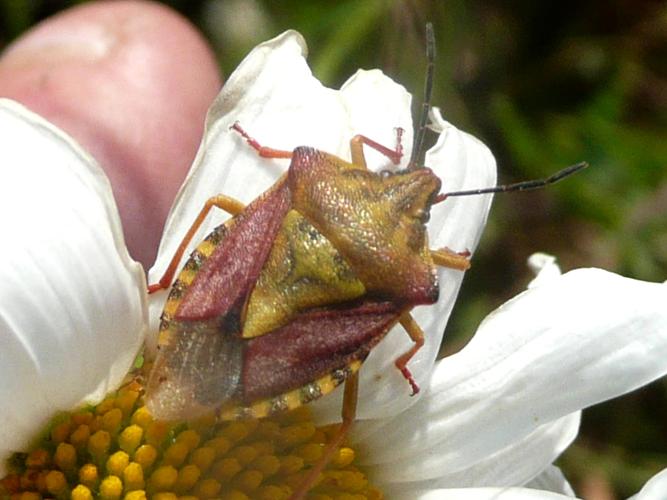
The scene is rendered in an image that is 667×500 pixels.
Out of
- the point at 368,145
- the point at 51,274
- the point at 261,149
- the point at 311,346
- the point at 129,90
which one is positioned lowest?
the point at 311,346

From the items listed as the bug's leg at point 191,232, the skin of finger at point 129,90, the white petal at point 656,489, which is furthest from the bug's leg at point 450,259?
the skin of finger at point 129,90

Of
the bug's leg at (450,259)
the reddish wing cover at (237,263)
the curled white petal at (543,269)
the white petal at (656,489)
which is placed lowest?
the white petal at (656,489)

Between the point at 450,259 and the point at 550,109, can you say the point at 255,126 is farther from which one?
the point at 550,109

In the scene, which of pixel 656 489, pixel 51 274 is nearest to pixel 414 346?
pixel 656 489

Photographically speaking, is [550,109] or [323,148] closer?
[323,148]

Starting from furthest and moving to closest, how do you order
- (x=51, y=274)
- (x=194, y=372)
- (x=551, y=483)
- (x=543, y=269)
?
(x=551, y=483)
(x=543, y=269)
(x=194, y=372)
(x=51, y=274)

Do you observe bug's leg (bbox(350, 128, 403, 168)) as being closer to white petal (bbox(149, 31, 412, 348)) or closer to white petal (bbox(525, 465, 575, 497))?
white petal (bbox(149, 31, 412, 348))

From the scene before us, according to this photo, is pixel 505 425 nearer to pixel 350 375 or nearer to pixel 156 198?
pixel 350 375

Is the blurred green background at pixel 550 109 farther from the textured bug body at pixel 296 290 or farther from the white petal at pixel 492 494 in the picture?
the white petal at pixel 492 494

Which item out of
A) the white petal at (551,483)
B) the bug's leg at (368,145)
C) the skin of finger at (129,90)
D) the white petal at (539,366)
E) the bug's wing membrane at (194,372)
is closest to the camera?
the bug's wing membrane at (194,372)
